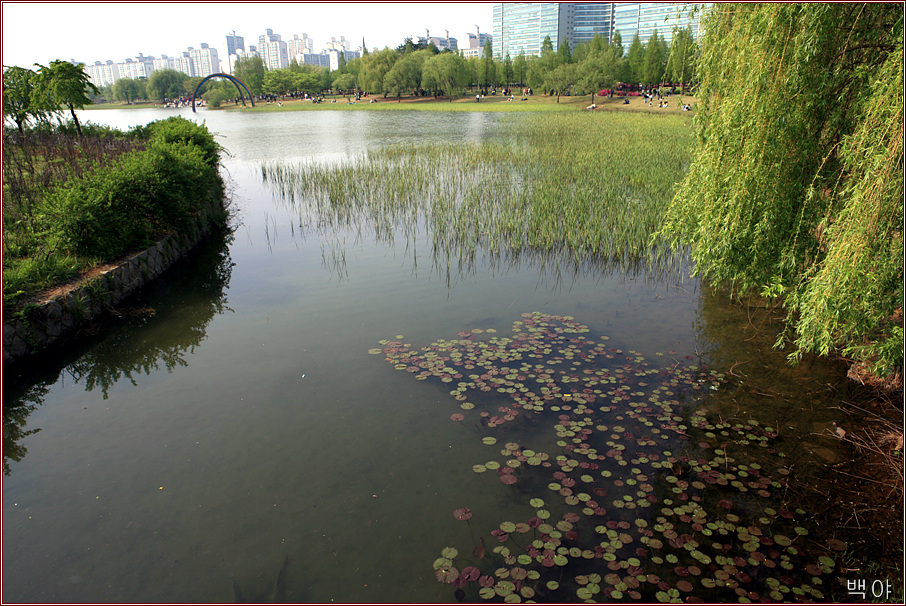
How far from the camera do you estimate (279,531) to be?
315 cm

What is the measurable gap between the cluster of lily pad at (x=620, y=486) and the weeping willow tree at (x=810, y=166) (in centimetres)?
110

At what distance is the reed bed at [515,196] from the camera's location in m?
8.08

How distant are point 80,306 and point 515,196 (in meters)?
7.13

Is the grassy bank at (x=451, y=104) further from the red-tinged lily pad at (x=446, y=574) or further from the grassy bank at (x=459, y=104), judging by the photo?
the red-tinged lily pad at (x=446, y=574)

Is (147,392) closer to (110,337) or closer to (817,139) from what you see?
(110,337)

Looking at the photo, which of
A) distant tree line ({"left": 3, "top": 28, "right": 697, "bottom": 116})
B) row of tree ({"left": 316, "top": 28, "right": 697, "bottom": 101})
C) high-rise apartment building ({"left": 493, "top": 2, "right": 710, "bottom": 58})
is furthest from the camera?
high-rise apartment building ({"left": 493, "top": 2, "right": 710, "bottom": 58})

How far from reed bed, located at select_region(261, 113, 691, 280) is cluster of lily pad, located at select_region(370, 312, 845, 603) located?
10.0ft

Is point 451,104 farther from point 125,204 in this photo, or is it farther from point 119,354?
point 119,354

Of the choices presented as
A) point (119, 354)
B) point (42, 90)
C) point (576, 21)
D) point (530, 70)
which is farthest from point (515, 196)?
point (576, 21)

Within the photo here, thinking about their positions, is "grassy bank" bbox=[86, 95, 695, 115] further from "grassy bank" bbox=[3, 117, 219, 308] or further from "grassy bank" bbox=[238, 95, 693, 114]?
"grassy bank" bbox=[3, 117, 219, 308]

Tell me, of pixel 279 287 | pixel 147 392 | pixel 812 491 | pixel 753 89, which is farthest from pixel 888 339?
pixel 279 287

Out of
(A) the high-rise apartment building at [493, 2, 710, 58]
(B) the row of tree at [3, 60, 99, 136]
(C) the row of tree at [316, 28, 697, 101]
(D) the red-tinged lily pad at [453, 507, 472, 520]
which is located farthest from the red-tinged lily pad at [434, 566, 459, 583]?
(A) the high-rise apartment building at [493, 2, 710, 58]

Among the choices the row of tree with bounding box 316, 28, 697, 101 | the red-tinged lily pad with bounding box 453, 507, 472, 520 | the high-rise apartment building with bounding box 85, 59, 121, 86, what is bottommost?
the red-tinged lily pad with bounding box 453, 507, 472, 520

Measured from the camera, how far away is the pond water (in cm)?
289
